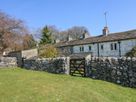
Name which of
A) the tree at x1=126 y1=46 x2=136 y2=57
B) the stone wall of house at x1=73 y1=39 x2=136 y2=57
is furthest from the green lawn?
the stone wall of house at x1=73 y1=39 x2=136 y2=57

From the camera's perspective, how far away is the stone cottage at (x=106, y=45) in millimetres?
42156

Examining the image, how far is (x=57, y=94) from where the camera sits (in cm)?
1264

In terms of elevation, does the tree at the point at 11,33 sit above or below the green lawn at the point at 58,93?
above

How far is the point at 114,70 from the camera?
18125 millimetres

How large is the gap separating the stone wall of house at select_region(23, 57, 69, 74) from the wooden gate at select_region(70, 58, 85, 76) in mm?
591

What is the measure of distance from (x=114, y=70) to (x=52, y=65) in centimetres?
872

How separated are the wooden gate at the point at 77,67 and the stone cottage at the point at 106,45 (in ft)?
69.9

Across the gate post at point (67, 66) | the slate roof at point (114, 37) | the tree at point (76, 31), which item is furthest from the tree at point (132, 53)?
the tree at point (76, 31)

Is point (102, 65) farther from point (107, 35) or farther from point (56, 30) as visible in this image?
point (56, 30)

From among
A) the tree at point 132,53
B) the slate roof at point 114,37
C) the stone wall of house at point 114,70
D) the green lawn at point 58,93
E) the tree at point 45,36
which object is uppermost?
the tree at point 45,36

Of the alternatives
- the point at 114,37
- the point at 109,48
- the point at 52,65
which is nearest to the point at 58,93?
the point at 52,65

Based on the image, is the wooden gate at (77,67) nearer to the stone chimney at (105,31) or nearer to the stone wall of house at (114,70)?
the stone wall of house at (114,70)

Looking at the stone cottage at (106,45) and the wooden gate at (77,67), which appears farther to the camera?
the stone cottage at (106,45)

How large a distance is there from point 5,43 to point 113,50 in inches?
807
